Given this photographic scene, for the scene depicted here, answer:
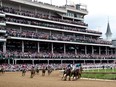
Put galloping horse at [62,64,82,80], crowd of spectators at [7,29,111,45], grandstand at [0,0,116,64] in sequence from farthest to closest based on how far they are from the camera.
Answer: crowd of spectators at [7,29,111,45], grandstand at [0,0,116,64], galloping horse at [62,64,82,80]

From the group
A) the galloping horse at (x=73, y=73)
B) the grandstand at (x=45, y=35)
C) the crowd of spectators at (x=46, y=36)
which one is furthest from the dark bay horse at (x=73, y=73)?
the crowd of spectators at (x=46, y=36)

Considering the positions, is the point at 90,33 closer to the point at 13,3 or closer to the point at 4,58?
the point at 13,3

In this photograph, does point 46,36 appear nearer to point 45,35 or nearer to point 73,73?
point 45,35

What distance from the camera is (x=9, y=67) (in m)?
47.2

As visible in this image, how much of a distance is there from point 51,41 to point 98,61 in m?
17.4

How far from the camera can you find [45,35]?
60.7 metres

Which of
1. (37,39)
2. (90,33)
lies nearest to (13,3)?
(37,39)

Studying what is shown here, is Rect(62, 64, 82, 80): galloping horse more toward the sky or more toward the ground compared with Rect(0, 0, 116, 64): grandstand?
more toward the ground

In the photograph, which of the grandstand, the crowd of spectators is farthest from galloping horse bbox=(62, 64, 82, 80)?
the crowd of spectators

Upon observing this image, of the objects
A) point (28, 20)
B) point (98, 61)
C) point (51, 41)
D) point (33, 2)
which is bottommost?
point (98, 61)

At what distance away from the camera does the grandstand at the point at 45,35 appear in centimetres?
5347

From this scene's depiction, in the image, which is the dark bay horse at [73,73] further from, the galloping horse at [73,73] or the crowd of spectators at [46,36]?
the crowd of spectators at [46,36]

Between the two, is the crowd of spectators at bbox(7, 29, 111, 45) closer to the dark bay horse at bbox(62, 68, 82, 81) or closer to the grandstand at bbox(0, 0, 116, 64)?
the grandstand at bbox(0, 0, 116, 64)

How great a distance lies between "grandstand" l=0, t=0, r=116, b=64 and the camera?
53.5 m
